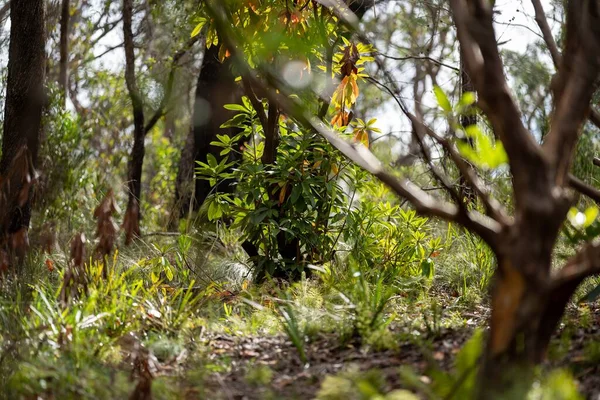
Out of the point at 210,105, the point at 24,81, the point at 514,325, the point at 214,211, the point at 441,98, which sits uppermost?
the point at 210,105

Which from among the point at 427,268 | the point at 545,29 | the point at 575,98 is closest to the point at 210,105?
the point at 427,268

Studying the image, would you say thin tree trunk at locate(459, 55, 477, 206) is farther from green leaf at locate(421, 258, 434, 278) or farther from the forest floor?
the forest floor

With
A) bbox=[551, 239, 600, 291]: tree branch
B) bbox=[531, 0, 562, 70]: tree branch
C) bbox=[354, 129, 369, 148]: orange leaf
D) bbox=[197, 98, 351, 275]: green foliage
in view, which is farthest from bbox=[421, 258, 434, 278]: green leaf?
bbox=[551, 239, 600, 291]: tree branch

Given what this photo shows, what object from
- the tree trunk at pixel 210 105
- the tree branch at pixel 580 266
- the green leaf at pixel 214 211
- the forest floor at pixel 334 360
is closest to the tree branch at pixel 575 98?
the tree branch at pixel 580 266

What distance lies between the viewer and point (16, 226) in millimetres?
5320

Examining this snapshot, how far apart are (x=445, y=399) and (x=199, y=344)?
1.60 metres

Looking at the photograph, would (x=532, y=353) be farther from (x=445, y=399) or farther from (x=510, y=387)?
(x=445, y=399)

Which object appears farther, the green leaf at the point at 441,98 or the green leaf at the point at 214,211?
the green leaf at the point at 214,211

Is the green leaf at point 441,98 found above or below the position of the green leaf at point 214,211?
above

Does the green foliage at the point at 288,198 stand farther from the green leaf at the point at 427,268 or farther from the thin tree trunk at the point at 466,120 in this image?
the thin tree trunk at the point at 466,120

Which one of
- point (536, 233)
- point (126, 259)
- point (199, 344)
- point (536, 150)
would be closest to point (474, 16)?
point (536, 150)

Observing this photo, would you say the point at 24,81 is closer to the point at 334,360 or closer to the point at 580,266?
the point at 334,360

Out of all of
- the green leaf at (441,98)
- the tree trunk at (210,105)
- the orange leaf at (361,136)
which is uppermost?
the tree trunk at (210,105)

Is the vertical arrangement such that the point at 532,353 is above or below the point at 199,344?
above
